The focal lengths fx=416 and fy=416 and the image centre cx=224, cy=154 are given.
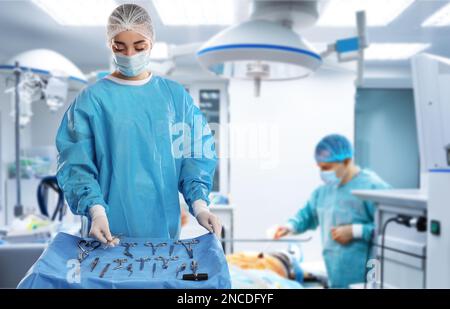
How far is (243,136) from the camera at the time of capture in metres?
0.71

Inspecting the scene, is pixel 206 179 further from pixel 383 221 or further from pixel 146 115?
pixel 383 221

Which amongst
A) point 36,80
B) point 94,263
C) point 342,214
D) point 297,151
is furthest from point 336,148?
point 94,263

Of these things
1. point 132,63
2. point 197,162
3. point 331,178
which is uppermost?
point 132,63

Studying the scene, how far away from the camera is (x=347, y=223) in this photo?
220 cm

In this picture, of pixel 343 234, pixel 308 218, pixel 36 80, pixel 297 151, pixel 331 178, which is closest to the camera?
pixel 36 80

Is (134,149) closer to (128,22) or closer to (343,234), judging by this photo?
(128,22)

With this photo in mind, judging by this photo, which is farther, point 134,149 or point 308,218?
point 308,218

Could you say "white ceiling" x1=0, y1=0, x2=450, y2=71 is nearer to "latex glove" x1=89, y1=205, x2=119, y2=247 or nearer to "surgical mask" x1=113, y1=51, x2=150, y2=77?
"surgical mask" x1=113, y1=51, x2=150, y2=77

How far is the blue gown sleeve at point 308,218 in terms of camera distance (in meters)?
2.44

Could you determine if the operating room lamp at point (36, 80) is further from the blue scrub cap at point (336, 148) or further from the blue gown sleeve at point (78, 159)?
the blue scrub cap at point (336, 148)

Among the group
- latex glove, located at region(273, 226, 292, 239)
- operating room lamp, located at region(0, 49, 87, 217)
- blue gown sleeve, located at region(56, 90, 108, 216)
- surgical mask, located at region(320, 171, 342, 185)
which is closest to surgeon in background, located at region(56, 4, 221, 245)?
blue gown sleeve, located at region(56, 90, 108, 216)

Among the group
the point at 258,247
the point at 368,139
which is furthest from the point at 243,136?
the point at 368,139

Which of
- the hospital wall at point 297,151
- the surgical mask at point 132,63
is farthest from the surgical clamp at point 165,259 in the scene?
the hospital wall at point 297,151

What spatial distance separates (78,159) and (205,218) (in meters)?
0.17
